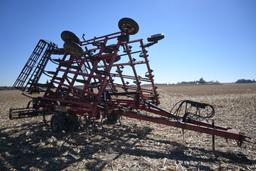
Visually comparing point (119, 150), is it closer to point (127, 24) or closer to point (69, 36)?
point (127, 24)

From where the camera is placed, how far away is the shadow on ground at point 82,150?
21.9 ft

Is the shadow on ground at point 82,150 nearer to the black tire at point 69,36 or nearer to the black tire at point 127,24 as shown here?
the black tire at point 69,36

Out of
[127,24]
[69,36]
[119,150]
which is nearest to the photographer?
[119,150]

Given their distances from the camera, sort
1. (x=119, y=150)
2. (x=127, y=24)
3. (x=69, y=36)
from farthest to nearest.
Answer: (x=69, y=36) < (x=127, y=24) < (x=119, y=150)

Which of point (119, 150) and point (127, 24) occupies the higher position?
point (127, 24)

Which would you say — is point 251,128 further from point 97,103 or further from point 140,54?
point 97,103

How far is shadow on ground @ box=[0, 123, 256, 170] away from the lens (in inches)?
263

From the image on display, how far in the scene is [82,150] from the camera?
7.77 m

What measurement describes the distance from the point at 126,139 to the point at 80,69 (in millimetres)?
3111

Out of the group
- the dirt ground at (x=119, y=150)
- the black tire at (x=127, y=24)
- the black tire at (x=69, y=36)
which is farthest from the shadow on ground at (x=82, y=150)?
the black tire at (x=127, y=24)

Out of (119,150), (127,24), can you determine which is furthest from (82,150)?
(127,24)

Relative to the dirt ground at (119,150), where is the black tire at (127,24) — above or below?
above

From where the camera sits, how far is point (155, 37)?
1110cm

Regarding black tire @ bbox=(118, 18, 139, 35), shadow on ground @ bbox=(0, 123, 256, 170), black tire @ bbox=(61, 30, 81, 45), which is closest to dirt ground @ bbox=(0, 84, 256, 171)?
shadow on ground @ bbox=(0, 123, 256, 170)
